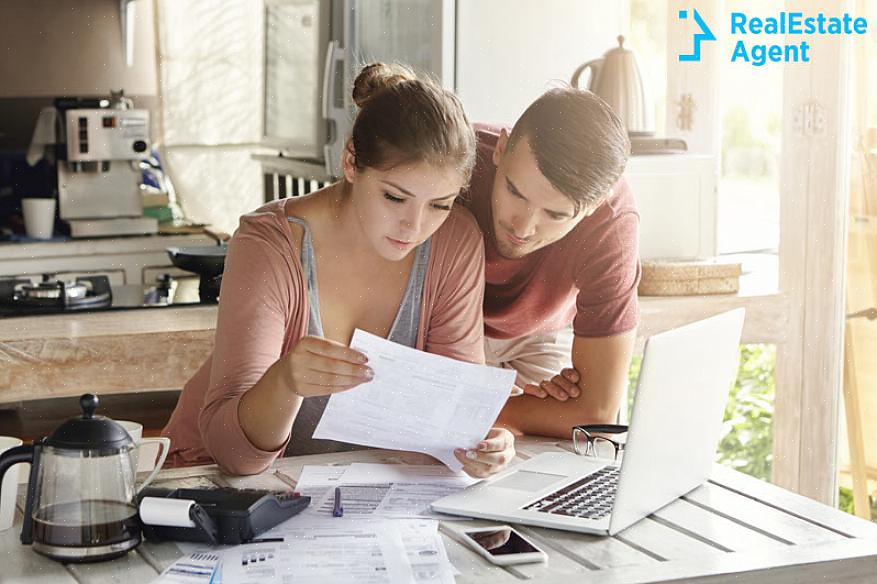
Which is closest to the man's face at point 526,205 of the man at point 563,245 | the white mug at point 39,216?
the man at point 563,245

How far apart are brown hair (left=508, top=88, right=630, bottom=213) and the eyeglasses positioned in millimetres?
345

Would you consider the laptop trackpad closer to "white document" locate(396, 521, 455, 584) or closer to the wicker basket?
"white document" locate(396, 521, 455, 584)

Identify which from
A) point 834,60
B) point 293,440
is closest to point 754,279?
point 834,60

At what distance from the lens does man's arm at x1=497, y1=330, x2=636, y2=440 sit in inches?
78.1

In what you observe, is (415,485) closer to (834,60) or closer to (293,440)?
(293,440)

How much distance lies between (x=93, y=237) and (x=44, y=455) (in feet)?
9.98

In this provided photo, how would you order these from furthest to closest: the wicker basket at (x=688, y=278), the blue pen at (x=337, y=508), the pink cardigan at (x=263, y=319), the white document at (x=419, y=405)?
1. the wicker basket at (x=688, y=278)
2. the pink cardigan at (x=263, y=319)
3. the white document at (x=419, y=405)
4. the blue pen at (x=337, y=508)

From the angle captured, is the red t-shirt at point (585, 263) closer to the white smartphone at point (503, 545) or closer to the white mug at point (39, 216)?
the white smartphone at point (503, 545)

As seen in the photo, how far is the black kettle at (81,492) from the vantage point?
1.35 metres

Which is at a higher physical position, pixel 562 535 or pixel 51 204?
pixel 51 204

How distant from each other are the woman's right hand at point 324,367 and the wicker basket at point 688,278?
1862 millimetres

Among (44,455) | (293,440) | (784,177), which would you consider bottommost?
(293,440)

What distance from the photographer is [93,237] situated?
168 inches

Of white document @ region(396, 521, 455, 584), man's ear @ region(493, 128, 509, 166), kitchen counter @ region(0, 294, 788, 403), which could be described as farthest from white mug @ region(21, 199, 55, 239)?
white document @ region(396, 521, 455, 584)
